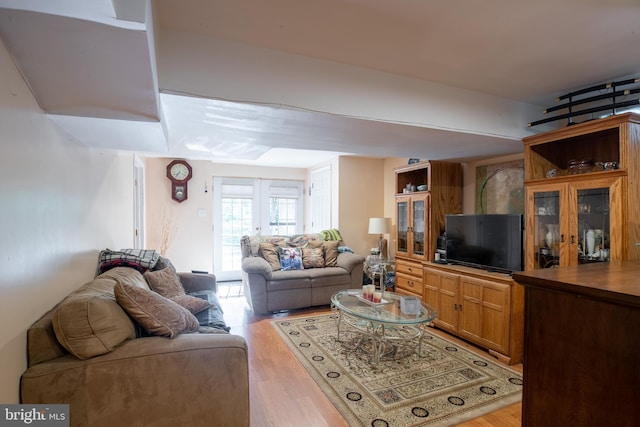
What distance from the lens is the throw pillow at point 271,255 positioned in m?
4.28

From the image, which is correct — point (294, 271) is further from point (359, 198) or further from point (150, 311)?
point (150, 311)

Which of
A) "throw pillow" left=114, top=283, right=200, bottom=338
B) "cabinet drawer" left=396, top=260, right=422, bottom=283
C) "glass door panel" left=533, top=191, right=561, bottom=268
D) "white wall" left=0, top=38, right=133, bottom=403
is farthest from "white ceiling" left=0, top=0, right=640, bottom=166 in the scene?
"cabinet drawer" left=396, top=260, right=422, bottom=283

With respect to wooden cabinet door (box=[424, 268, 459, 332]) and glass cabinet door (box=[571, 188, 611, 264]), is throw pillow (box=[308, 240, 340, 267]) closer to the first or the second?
wooden cabinet door (box=[424, 268, 459, 332])

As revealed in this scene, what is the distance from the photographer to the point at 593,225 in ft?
7.27

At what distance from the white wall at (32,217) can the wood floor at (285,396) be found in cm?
133

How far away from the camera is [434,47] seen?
1.80m

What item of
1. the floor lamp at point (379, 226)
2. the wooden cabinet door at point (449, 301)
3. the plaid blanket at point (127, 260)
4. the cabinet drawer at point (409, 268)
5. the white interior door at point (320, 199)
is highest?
the white interior door at point (320, 199)

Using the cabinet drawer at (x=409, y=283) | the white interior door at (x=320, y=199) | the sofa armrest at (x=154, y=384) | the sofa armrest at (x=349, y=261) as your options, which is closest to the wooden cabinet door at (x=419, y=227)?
the cabinet drawer at (x=409, y=283)

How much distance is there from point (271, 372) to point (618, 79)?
350 centimetres

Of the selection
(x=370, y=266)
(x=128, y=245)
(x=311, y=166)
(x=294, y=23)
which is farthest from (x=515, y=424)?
(x=311, y=166)

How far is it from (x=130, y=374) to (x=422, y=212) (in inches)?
134

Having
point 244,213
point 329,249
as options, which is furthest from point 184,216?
point 329,249

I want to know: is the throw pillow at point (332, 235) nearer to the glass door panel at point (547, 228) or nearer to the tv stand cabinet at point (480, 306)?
the tv stand cabinet at point (480, 306)

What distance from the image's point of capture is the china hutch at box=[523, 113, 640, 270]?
1975 mm
